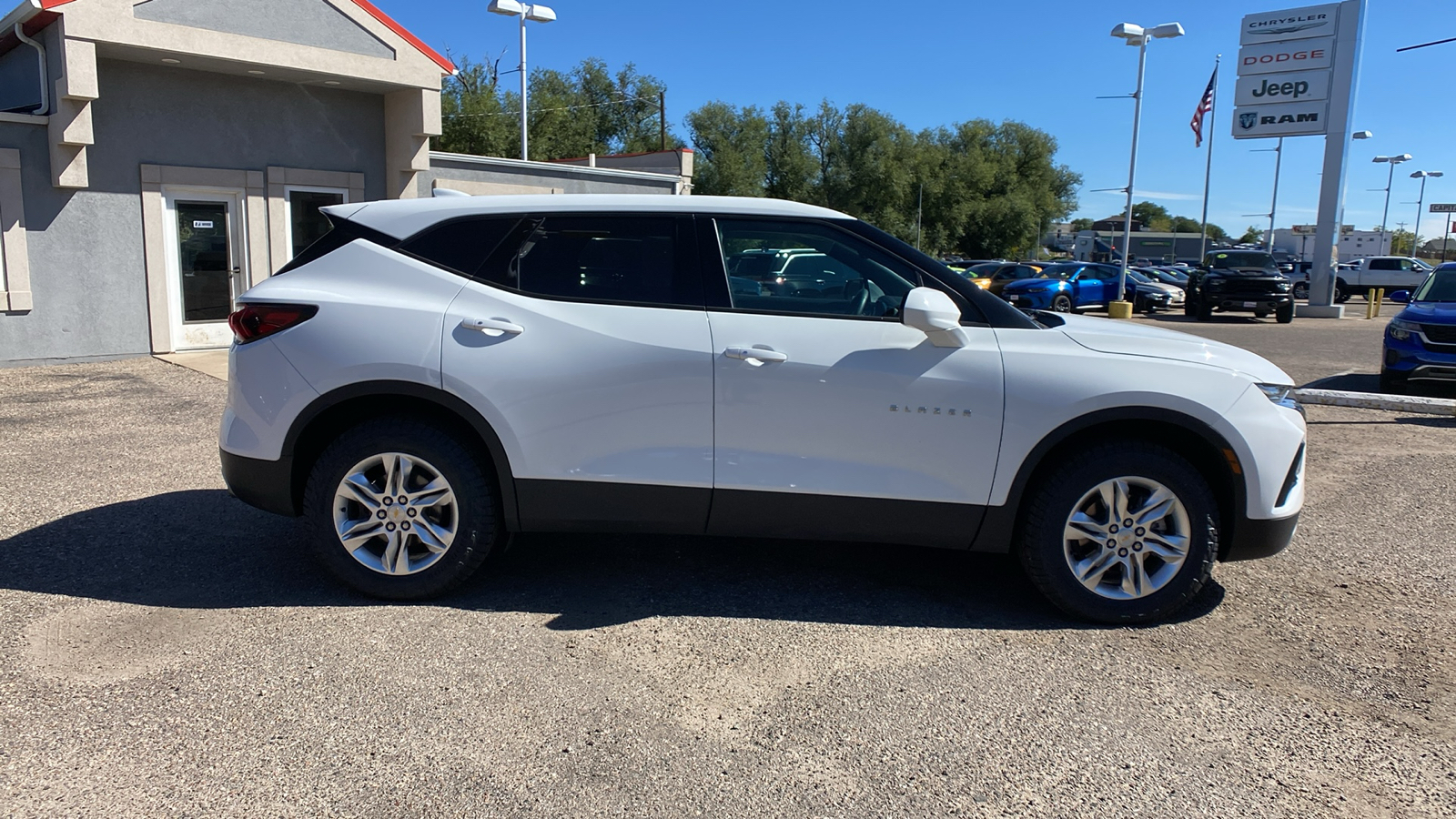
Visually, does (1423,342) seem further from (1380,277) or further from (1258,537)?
(1380,277)

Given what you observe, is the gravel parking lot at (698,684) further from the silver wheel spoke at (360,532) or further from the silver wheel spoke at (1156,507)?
the silver wheel spoke at (1156,507)

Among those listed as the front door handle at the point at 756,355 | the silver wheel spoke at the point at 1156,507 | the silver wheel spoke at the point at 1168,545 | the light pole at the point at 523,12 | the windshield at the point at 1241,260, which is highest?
the light pole at the point at 523,12

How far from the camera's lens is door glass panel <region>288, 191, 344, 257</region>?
13.9 m

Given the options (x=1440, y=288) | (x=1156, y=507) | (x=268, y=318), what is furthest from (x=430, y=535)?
(x=1440, y=288)

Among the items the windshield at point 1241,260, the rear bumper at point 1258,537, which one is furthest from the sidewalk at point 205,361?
the windshield at point 1241,260

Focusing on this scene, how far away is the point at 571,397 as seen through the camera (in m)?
3.98

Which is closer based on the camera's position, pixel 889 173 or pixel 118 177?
pixel 118 177

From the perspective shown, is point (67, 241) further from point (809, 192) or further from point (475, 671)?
point (809, 192)

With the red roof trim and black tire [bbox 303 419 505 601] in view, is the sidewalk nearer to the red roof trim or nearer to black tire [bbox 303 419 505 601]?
the red roof trim

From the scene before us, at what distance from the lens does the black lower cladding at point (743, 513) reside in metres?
4.01

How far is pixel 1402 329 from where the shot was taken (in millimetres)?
10516

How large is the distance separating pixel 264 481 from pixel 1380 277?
4524 centimetres

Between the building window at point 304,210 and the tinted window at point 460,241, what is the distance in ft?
35.0

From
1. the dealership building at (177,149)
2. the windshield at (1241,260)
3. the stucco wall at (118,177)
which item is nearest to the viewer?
the dealership building at (177,149)
